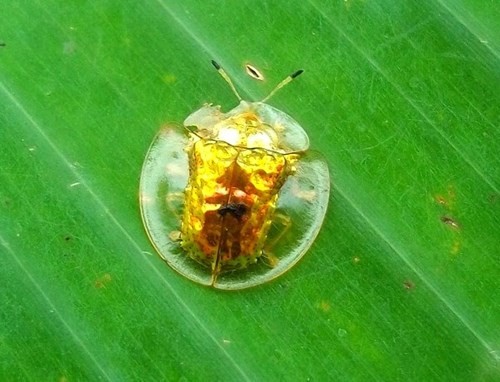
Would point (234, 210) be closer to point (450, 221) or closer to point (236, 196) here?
point (236, 196)

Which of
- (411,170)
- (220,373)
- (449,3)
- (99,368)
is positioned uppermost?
(449,3)

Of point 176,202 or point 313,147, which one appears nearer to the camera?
point 313,147

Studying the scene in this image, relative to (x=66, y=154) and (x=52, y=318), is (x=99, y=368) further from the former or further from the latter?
(x=66, y=154)

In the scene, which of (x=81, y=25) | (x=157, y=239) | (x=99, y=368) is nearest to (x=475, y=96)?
(x=157, y=239)

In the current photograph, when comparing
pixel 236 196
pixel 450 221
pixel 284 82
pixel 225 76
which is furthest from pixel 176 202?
pixel 450 221

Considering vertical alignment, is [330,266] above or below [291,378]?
above

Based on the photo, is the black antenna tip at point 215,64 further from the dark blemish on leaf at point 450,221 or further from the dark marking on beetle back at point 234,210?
the dark blemish on leaf at point 450,221

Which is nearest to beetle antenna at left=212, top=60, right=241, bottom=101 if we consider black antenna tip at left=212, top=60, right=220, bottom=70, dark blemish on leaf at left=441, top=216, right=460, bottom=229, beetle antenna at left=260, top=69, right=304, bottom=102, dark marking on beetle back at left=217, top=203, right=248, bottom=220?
black antenna tip at left=212, top=60, right=220, bottom=70
